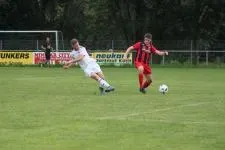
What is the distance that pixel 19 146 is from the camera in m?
10.5

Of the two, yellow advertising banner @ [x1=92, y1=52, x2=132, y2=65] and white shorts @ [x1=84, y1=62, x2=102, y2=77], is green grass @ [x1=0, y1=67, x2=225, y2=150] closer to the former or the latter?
white shorts @ [x1=84, y1=62, x2=102, y2=77]

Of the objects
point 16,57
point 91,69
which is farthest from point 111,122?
point 16,57

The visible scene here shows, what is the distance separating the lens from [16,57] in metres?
53.4

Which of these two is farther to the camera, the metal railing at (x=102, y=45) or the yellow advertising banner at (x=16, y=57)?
the metal railing at (x=102, y=45)

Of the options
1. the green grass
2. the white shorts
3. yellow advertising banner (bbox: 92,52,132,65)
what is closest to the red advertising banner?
yellow advertising banner (bbox: 92,52,132,65)

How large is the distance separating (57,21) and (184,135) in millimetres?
63385

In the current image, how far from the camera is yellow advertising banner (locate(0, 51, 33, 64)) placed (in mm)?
53094

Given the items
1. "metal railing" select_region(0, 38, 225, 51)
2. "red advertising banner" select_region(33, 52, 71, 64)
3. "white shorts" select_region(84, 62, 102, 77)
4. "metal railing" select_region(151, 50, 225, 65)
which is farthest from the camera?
"metal railing" select_region(0, 38, 225, 51)

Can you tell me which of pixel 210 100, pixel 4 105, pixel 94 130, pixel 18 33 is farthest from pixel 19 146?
pixel 18 33

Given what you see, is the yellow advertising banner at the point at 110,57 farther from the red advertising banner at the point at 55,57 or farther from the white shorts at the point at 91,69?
the white shorts at the point at 91,69

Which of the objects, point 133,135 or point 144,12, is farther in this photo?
point 144,12

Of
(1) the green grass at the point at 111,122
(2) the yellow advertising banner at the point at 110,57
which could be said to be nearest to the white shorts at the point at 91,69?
→ (1) the green grass at the point at 111,122

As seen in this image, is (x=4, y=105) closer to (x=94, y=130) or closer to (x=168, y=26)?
(x=94, y=130)

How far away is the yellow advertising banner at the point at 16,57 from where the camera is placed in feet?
174
